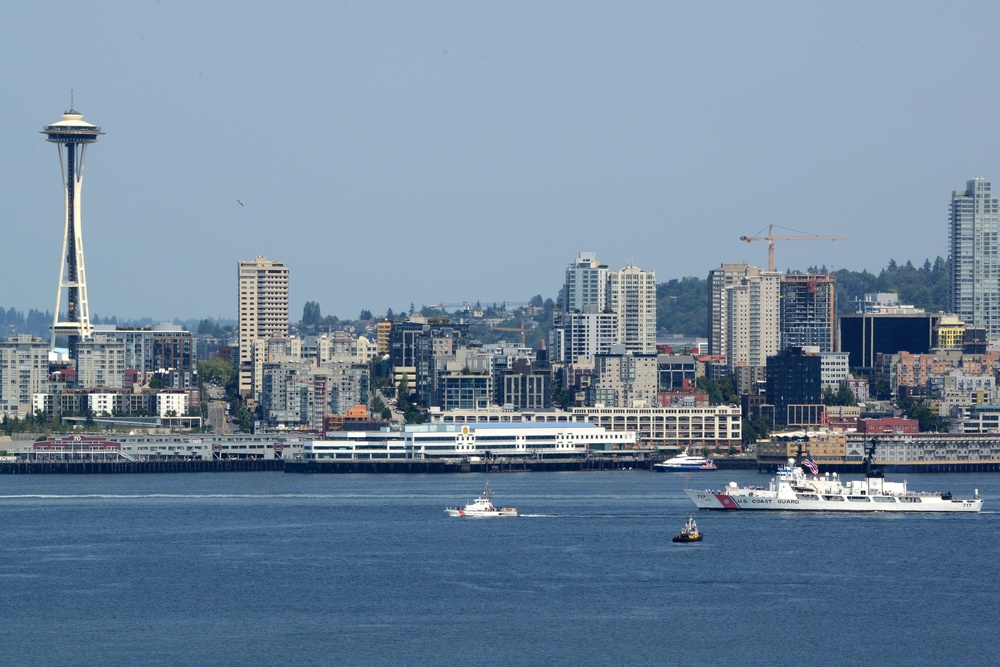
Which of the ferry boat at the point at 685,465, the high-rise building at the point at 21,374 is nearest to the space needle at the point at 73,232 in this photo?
the high-rise building at the point at 21,374

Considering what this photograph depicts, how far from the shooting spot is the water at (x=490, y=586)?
36.3 meters

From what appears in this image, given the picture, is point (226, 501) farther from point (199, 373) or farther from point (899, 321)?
point (899, 321)

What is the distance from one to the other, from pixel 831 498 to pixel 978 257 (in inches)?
3904

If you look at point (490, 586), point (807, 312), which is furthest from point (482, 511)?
point (807, 312)

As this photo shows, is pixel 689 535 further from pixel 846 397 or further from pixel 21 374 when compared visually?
pixel 21 374

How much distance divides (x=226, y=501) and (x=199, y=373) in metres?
63.2

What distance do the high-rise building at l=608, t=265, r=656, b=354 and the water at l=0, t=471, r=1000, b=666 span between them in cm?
7197

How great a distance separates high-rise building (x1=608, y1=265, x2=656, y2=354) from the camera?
441ft

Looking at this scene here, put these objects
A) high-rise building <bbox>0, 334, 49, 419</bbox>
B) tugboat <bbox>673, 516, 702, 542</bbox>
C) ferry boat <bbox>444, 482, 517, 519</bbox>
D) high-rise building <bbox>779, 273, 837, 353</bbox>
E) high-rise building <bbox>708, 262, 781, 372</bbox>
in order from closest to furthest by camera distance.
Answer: tugboat <bbox>673, 516, 702, 542</bbox> → ferry boat <bbox>444, 482, 517, 519</bbox> → high-rise building <bbox>0, 334, 49, 419</bbox> → high-rise building <bbox>708, 262, 781, 372</bbox> → high-rise building <bbox>779, 273, 837, 353</bbox>

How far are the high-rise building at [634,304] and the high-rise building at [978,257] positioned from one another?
26.9m

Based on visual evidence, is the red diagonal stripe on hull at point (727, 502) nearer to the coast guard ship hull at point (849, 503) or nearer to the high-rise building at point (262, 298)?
the coast guard ship hull at point (849, 503)

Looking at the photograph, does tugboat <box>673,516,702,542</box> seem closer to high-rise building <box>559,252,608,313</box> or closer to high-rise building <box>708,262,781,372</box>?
high-rise building <box>708,262,781,372</box>

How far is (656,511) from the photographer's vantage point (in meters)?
58.9

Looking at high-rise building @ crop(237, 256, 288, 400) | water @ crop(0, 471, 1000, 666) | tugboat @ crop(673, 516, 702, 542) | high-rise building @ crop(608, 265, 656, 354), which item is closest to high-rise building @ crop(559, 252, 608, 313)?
high-rise building @ crop(608, 265, 656, 354)
